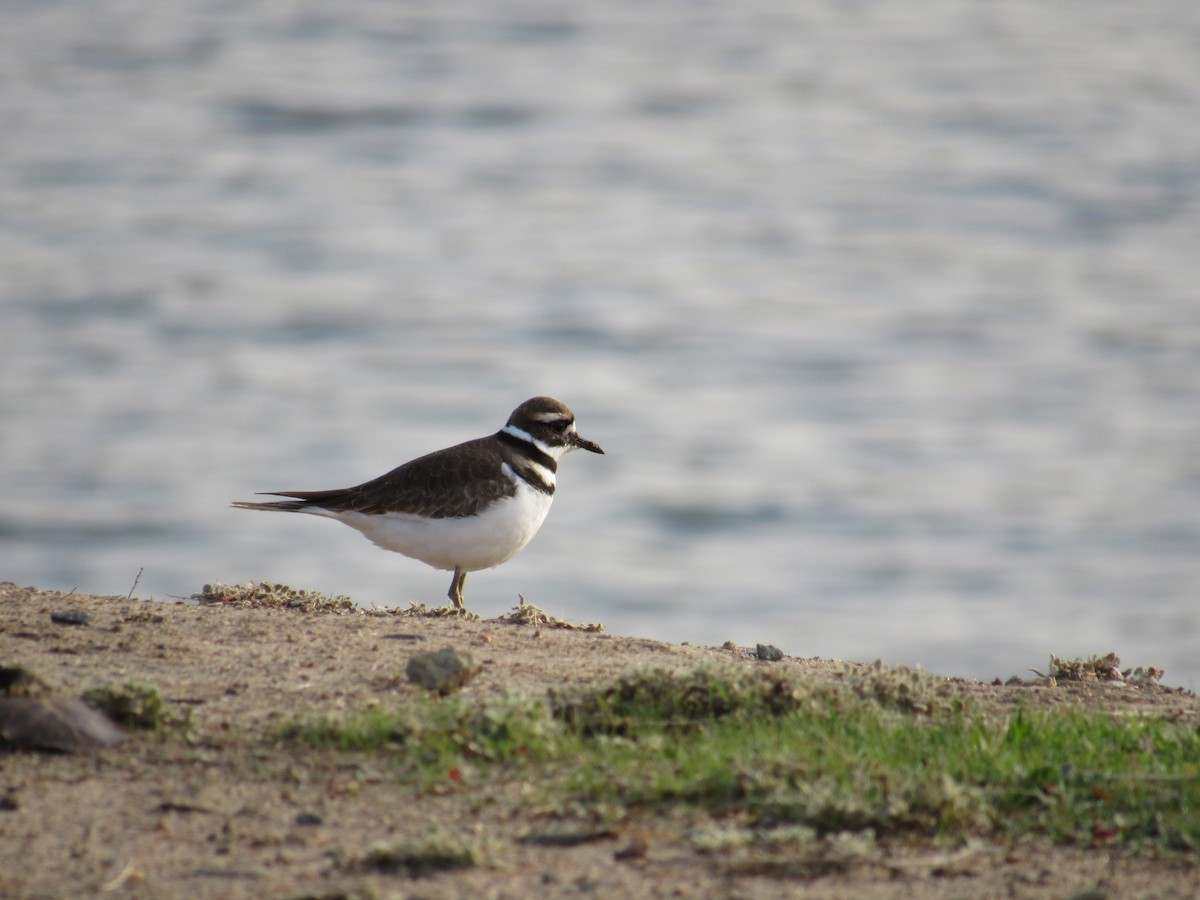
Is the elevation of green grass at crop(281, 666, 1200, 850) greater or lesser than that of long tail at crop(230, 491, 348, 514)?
lesser

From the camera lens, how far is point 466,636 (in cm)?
731

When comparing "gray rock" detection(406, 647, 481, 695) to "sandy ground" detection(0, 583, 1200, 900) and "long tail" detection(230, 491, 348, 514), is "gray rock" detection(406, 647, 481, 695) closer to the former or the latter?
"sandy ground" detection(0, 583, 1200, 900)

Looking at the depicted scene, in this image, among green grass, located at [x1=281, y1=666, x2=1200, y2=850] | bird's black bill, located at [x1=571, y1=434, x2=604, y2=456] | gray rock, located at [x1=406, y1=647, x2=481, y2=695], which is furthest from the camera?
bird's black bill, located at [x1=571, y1=434, x2=604, y2=456]

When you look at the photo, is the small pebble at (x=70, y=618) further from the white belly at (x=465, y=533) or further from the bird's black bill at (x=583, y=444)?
the bird's black bill at (x=583, y=444)

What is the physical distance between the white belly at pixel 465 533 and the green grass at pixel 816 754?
260 cm

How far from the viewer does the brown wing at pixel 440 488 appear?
8703mm

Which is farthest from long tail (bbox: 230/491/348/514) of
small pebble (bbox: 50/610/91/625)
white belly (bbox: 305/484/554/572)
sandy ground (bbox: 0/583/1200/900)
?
sandy ground (bbox: 0/583/1200/900)

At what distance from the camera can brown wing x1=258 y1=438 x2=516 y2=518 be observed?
8703mm

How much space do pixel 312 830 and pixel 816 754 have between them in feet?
6.16

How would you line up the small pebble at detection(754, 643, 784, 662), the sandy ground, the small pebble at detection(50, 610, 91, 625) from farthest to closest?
the small pebble at detection(754, 643, 784, 662) < the small pebble at detection(50, 610, 91, 625) < the sandy ground

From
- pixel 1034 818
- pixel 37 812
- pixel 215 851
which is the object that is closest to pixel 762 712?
pixel 1034 818

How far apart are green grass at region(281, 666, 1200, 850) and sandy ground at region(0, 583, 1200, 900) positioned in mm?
123

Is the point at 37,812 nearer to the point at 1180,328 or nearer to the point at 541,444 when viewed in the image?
the point at 541,444

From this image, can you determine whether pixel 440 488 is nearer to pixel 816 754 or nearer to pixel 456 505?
pixel 456 505
